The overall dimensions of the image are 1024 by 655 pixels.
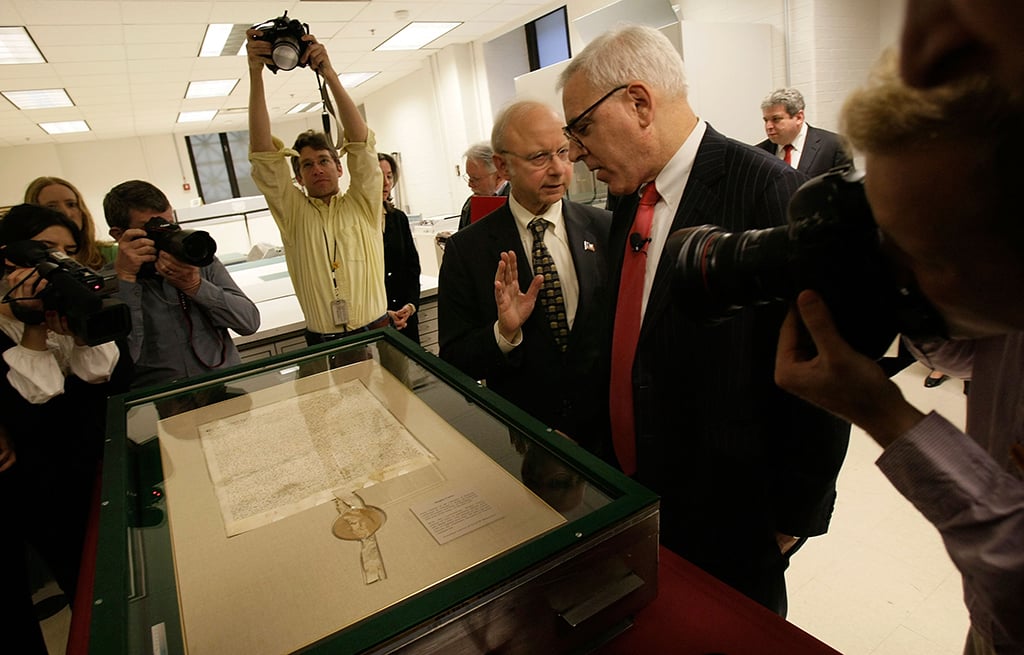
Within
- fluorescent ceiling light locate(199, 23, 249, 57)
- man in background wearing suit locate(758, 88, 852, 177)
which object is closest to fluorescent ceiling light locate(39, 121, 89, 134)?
fluorescent ceiling light locate(199, 23, 249, 57)

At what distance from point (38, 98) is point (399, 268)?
7.35 m

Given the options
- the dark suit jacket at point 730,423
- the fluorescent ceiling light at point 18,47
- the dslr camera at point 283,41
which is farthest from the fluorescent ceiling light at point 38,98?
the dark suit jacket at point 730,423

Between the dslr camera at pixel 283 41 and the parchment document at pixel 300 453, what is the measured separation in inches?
50.9

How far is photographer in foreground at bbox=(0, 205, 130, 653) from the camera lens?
155 cm

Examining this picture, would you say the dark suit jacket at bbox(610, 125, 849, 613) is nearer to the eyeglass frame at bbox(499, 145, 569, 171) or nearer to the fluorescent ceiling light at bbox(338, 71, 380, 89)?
the eyeglass frame at bbox(499, 145, 569, 171)

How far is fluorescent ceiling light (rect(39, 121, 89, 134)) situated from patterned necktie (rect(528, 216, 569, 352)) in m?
10.9

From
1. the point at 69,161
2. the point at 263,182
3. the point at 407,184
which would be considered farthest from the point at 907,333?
the point at 69,161

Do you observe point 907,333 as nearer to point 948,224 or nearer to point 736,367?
point 948,224

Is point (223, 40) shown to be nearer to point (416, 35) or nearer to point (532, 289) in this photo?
point (416, 35)

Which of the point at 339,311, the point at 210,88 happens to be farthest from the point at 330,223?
the point at 210,88

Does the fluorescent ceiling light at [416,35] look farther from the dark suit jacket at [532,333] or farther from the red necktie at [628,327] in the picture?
the red necktie at [628,327]

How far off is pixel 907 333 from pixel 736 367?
570 mm

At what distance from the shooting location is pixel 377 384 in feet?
4.62

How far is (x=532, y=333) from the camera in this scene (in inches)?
63.5
